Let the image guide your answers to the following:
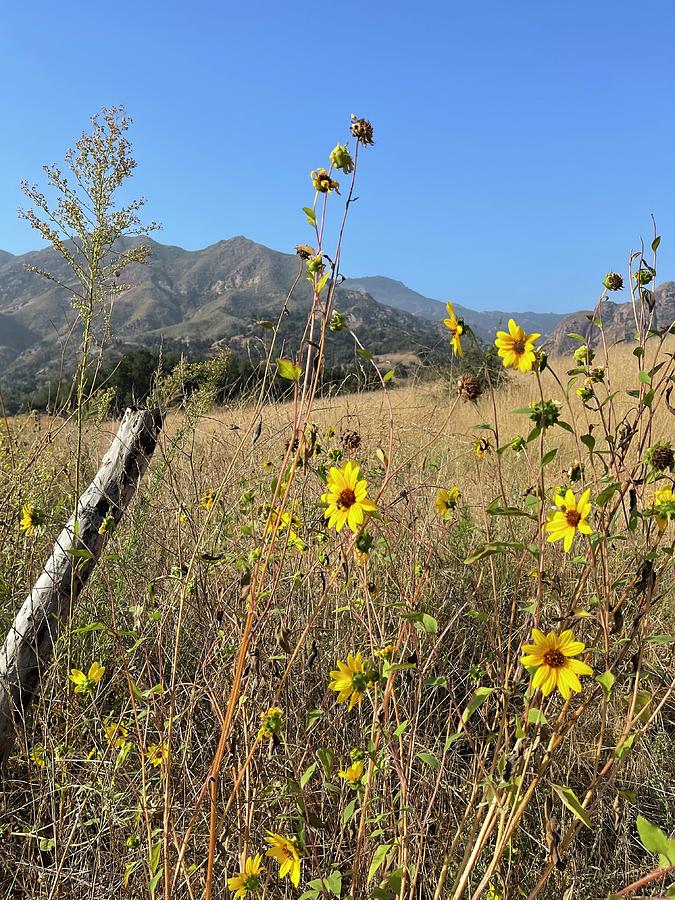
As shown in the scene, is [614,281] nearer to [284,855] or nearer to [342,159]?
[342,159]

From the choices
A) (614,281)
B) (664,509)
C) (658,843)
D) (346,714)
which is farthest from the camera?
(346,714)

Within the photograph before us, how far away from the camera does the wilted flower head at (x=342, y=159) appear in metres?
0.96

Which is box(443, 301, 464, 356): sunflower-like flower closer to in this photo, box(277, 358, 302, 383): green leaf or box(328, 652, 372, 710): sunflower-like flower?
box(277, 358, 302, 383): green leaf

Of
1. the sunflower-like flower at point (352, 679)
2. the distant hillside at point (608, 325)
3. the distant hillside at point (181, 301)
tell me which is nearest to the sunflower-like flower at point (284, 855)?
the sunflower-like flower at point (352, 679)

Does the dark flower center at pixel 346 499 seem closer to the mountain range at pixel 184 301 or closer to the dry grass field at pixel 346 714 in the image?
the dry grass field at pixel 346 714

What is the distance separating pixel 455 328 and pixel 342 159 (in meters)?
0.36

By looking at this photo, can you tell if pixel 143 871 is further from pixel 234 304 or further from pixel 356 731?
pixel 234 304

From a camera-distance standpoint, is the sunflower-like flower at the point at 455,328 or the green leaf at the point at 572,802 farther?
the sunflower-like flower at the point at 455,328

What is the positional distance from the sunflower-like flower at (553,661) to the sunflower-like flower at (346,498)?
0.99 ft

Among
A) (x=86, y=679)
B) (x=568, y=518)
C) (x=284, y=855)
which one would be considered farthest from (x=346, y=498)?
(x=86, y=679)

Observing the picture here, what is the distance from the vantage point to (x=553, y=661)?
0.86 m

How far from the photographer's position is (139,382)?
32.6 ft

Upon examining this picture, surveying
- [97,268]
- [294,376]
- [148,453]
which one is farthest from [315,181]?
[148,453]

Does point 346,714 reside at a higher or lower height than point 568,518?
lower
